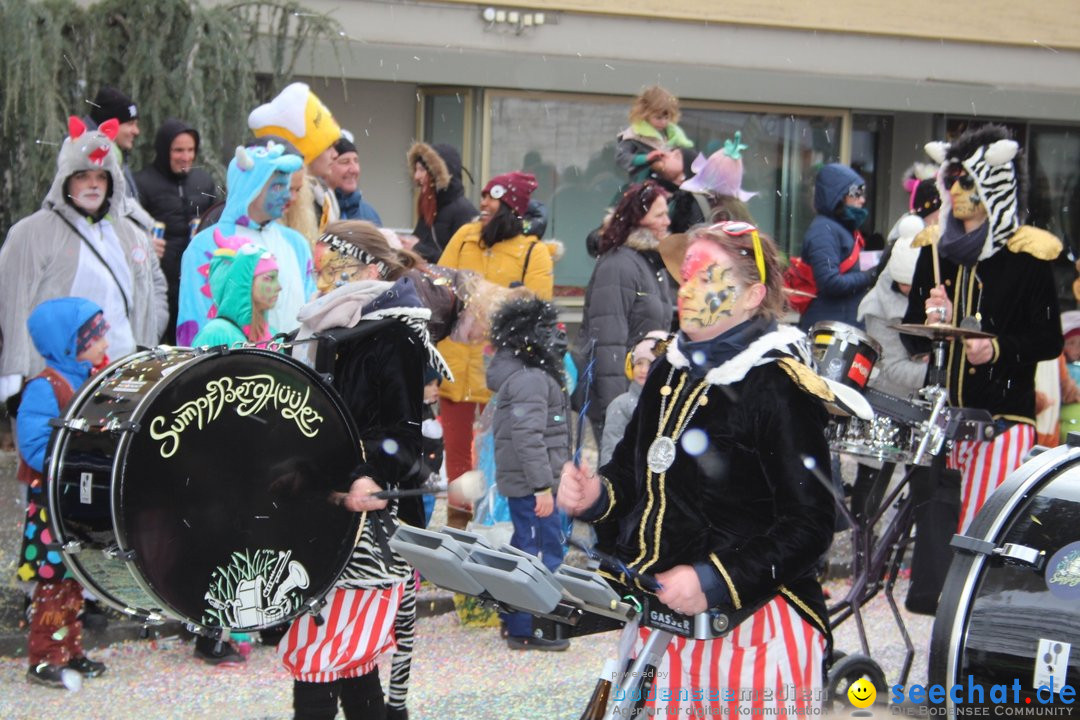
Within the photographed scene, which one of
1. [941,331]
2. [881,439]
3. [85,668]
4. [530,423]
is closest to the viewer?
[941,331]

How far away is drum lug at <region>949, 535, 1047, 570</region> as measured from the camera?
123 inches

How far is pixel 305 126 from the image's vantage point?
7.02 meters

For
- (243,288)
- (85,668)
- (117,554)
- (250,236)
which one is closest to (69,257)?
(250,236)

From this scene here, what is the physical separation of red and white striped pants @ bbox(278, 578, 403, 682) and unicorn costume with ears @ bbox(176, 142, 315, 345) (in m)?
1.93

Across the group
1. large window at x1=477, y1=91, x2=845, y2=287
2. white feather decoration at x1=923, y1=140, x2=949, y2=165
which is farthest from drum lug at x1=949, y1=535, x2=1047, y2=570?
large window at x1=477, y1=91, x2=845, y2=287

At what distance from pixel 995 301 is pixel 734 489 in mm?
2451

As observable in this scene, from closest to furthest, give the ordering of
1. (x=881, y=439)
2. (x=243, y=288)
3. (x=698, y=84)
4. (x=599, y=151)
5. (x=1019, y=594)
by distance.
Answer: (x=1019, y=594) → (x=881, y=439) → (x=243, y=288) → (x=698, y=84) → (x=599, y=151)

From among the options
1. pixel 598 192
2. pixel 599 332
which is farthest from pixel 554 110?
pixel 599 332

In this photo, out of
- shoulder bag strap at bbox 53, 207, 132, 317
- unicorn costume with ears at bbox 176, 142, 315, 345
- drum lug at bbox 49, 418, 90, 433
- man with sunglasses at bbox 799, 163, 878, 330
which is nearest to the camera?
drum lug at bbox 49, 418, 90, 433

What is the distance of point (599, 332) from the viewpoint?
674 cm

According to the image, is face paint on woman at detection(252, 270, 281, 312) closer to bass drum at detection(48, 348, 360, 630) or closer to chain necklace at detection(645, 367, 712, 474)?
bass drum at detection(48, 348, 360, 630)

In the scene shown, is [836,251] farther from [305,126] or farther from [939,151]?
[305,126]

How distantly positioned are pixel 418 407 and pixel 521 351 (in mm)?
1781

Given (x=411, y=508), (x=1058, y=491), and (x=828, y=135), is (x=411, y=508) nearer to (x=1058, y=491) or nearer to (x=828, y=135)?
(x=1058, y=491)
